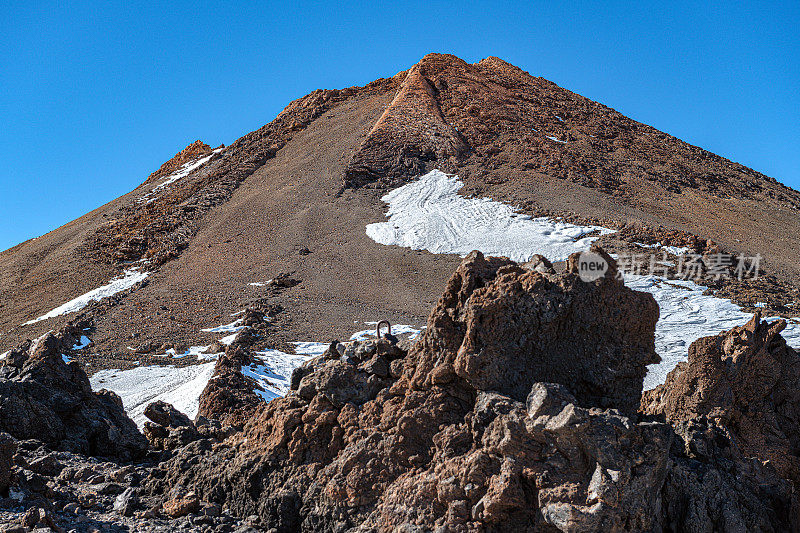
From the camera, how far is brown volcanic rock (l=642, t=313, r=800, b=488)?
7.09 m

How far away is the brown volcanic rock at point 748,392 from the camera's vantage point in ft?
23.3

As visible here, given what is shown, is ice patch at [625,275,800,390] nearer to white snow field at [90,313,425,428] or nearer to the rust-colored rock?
white snow field at [90,313,425,428]

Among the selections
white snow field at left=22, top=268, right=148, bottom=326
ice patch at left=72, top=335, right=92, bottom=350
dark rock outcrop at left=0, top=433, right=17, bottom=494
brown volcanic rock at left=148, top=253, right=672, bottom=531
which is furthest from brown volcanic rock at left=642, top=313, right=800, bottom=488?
white snow field at left=22, top=268, right=148, bottom=326

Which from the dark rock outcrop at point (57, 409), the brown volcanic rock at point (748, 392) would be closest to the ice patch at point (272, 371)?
the dark rock outcrop at point (57, 409)

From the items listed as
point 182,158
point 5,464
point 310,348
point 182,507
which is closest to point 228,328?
point 310,348

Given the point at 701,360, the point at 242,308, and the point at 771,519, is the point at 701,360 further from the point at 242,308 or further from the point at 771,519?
the point at 242,308

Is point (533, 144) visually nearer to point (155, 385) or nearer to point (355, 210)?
point (355, 210)

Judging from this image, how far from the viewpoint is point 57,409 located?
1005 cm

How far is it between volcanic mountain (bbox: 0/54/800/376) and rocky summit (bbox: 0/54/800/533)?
25 cm

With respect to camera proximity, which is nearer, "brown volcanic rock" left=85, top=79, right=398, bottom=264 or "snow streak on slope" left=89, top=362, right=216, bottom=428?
"snow streak on slope" left=89, top=362, right=216, bottom=428

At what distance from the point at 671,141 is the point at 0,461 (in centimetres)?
5462

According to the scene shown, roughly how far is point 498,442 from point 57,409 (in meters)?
7.55

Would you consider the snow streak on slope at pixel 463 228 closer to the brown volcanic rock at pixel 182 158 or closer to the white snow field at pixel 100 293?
the white snow field at pixel 100 293

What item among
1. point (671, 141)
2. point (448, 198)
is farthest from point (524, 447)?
point (671, 141)
